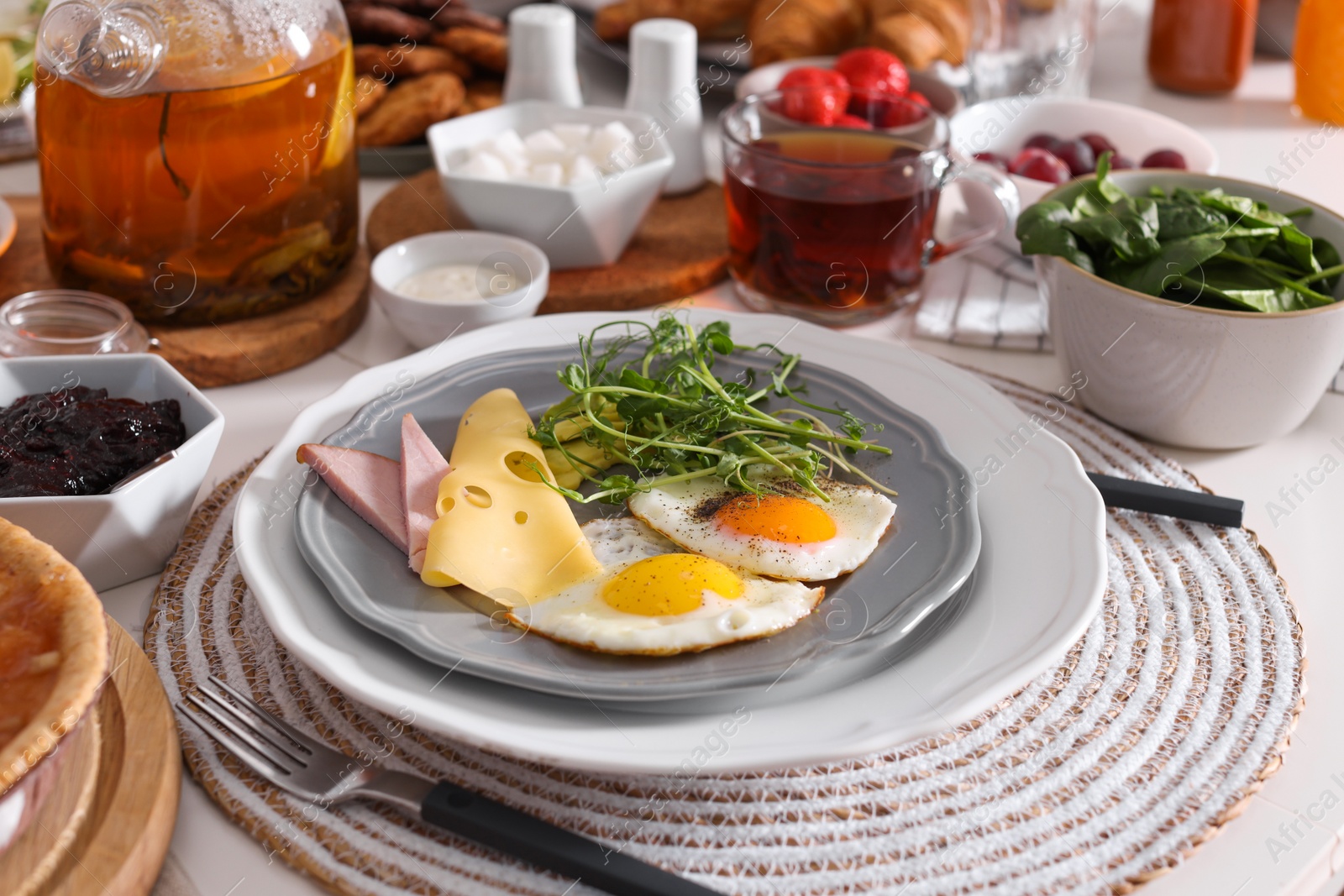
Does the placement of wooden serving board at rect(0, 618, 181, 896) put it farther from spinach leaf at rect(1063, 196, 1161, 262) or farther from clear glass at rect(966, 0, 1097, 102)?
clear glass at rect(966, 0, 1097, 102)

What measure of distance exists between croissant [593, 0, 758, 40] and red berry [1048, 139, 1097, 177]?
1.00m

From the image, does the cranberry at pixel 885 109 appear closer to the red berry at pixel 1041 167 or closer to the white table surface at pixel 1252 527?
the red berry at pixel 1041 167

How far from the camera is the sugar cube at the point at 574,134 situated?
2.09 m

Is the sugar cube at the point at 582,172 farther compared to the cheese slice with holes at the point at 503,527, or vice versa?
the sugar cube at the point at 582,172

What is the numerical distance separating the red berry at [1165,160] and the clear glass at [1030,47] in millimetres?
731

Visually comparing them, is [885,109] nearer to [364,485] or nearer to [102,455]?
[364,485]

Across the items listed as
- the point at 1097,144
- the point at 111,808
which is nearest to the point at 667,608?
the point at 111,808

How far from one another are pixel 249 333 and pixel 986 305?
4.13 feet

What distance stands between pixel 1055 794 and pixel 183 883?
2.70 ft

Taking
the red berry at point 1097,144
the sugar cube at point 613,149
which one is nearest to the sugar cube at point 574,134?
the sugar cube at point 613,149

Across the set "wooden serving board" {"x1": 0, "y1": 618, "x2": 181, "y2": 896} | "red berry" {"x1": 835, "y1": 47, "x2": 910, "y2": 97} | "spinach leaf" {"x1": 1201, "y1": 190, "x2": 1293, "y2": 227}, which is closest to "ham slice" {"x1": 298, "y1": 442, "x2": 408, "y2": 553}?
"wooden serving board" {"x1": 0, "y1": 618, "x2": 181, "y2": 896}

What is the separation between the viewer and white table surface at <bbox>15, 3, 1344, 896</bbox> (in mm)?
1016

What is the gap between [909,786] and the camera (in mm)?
1077

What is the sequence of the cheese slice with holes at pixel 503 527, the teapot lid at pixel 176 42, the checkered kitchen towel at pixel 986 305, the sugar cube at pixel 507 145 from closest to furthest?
the cheese slice with holes at pixel 503 527
the teapot lid at pixel 176 42
the checkered kitchen towel at pixel 986 305
the sugar cube at pixel 507 145
